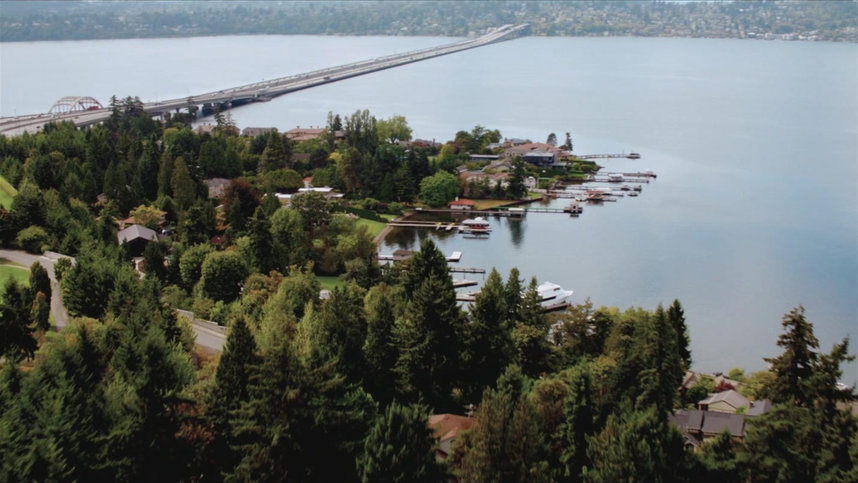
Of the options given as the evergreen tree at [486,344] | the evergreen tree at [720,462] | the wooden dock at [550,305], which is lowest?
the wooden dock at [550,305]

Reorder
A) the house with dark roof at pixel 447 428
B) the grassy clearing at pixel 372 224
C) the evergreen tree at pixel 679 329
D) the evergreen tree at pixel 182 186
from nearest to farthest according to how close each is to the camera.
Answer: the house with dark roof at pixel 447 428 → the evergreen tree at pixel 679 329 → the evergreen tree at pixel 182 186 → the grassy clearing at pixel 372 224

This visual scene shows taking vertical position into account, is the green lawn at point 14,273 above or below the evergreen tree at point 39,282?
below

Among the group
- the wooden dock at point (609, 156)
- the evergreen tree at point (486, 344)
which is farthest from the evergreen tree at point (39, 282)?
the wooden dock at point (609, 156)

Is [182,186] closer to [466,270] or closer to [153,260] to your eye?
[153,260]

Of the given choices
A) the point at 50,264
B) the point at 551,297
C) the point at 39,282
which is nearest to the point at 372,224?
the point at 551,297

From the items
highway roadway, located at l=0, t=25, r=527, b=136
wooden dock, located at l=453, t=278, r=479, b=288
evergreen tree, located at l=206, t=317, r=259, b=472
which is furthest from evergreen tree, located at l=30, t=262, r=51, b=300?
highway roadway, located at l=0, t=25, r=527, b=136

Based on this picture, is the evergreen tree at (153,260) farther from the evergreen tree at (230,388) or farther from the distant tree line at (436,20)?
the distant tree line at (436,20)

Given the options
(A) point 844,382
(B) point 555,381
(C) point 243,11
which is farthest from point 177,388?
(C) point 243,11

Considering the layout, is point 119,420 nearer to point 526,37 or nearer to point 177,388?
point 177,388
